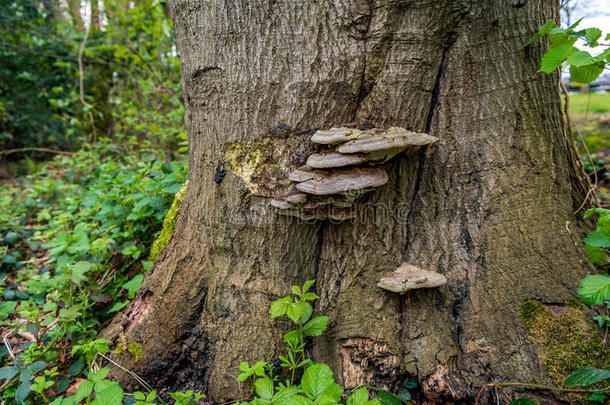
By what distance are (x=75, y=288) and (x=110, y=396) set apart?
1616 mm

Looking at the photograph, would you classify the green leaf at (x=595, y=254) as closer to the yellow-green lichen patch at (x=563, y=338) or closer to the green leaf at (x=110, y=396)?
the yellow-green lichen patch at (x=563, y=338)

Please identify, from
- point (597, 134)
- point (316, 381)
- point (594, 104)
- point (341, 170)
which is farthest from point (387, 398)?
point (594, 104)

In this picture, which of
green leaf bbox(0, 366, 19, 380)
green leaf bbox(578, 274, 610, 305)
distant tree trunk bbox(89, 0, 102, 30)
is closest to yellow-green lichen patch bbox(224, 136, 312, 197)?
green leaf bbox(578, 274, 610, 305)

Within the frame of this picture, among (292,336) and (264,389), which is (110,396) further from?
(292,336)

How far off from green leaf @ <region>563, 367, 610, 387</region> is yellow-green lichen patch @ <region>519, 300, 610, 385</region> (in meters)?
0.10

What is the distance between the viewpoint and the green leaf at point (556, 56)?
1.48m

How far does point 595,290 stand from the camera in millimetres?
1397

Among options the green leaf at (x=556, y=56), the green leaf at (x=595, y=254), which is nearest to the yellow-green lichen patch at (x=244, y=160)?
the green leaf at (x=556, y=56)

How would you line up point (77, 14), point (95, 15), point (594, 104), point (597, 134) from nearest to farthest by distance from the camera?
1. point (597, 134)
2. point (594, 104)
3. point (95, 15)
4. point (77, 14)

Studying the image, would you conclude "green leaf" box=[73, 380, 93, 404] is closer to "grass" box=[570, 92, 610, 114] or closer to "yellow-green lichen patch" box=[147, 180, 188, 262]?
"yellow-green lichen patch" box=[147, 180, 188, 262]

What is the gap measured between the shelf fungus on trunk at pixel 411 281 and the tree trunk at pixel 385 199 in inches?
3.7

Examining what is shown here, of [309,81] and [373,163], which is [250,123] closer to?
[309,81]

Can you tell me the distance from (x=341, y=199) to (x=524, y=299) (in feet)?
3.85

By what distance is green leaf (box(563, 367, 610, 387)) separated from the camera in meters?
1.52
